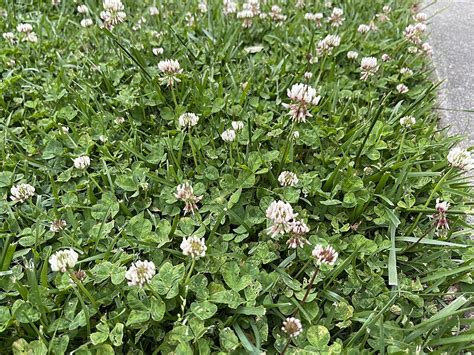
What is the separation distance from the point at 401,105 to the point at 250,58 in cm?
74

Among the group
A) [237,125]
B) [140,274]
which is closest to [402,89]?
[237,125]

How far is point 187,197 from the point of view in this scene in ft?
4.97

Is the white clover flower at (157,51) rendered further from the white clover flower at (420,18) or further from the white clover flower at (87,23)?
the white clover flower at (420,18)

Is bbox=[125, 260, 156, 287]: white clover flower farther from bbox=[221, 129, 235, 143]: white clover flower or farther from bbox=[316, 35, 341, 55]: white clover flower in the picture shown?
bbox=[316, 35, 341, 55]: white clover flower

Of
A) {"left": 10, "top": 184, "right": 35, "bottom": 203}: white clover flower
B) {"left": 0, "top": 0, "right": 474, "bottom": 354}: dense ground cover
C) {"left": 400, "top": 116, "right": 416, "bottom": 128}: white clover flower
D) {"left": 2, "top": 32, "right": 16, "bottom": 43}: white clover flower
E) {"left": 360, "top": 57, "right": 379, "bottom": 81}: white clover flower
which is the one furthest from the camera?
{"left": 2, "top": 32, "right": 16, "bottom": 43}: white clover flower

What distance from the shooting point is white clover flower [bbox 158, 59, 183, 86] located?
6.45ft

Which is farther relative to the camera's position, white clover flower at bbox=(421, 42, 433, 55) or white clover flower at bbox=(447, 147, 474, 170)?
white clover flower at bbox=(421, 42, 433, 55)

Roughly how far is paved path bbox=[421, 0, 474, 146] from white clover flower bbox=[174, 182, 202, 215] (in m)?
1.16

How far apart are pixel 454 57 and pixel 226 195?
5.45 feet

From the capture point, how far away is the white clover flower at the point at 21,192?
1623 mm

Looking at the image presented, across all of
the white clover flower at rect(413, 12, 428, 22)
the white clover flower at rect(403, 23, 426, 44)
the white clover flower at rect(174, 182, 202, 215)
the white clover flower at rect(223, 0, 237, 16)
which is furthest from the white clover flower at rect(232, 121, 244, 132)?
the white clover flower at rect(413, 12, 428, 22)

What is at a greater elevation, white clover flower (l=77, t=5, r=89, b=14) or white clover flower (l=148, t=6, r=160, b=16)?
white clover flower (l=77, t=5, r=89, b=14)

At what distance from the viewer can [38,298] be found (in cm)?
132

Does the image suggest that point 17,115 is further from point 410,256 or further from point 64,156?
point 410,256
